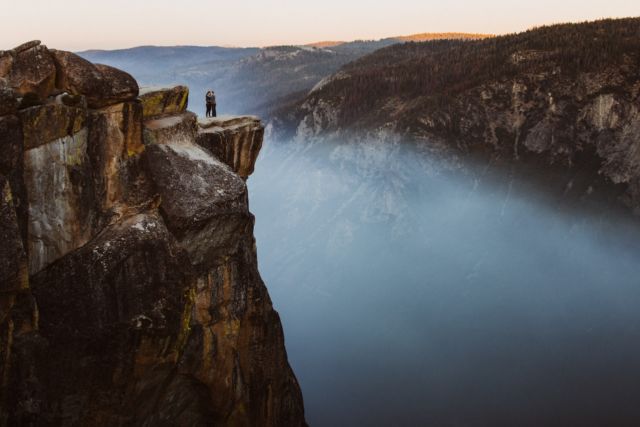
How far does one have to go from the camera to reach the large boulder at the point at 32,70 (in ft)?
64.3

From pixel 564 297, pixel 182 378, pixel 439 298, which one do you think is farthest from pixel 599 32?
pixel 182 378

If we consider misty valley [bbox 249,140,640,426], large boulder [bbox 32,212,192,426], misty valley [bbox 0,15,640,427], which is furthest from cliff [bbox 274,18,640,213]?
large boulder [bbox 32,212,192,426]

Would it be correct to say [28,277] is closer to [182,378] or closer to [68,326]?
[68,326]

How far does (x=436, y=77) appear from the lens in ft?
333

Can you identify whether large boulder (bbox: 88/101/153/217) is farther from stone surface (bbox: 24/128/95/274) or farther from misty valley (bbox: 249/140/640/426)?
misty valley (bbox: 249/140/640/426)

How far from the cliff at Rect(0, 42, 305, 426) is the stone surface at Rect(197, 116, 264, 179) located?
2409mm

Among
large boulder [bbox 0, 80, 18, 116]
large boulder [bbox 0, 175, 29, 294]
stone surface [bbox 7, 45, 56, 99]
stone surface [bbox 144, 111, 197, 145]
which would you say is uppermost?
stone surface [bbox 7, 45, 56, 99]

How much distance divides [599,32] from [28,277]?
3799 inches

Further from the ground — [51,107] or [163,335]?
[51,107]

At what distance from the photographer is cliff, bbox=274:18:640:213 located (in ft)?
251

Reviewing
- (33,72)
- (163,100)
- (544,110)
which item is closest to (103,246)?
(33,72)

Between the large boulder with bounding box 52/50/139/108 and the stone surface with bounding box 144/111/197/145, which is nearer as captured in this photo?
the large boulder with bounding box 52/50/139/108

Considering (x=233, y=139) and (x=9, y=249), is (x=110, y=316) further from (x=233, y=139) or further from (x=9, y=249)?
(x=233, y=139)

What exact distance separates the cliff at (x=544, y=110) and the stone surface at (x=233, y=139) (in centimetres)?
6057
